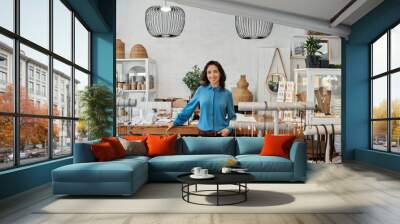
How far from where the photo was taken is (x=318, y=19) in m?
9.09

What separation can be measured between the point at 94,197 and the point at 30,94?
176 centimetres

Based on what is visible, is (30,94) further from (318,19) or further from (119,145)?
(318,19)

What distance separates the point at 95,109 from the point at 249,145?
2.91 meters

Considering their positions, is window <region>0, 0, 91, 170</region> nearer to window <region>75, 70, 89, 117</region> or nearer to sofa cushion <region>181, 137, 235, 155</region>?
window <region>75, 70, 89, 117</region>

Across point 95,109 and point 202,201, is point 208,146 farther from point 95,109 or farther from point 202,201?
point 95,109

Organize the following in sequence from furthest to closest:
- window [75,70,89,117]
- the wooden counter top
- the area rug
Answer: the wooden counter top, window [75,70,89,117], the area rug

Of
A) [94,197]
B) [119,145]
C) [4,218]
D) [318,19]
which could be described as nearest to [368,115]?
[318,19]

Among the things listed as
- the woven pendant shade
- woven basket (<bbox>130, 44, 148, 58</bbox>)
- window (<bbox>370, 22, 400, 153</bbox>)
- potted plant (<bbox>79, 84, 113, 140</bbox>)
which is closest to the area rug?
potted plant (<bbox>79, 84, 113, 140</bbox>)

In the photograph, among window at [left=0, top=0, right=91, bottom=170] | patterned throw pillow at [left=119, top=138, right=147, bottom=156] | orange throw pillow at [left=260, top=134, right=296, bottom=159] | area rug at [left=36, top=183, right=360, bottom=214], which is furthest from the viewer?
patterned throw pillow at [left=119, top=138, right=147, bottom=156]

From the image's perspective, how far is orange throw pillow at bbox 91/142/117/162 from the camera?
5750mm

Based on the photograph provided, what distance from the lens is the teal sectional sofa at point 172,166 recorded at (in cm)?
499

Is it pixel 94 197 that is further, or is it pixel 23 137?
pixel 23 137

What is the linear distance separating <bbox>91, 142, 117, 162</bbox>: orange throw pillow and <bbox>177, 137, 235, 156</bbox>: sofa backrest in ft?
4.49

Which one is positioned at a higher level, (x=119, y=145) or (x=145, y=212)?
(x=119, y=145)
